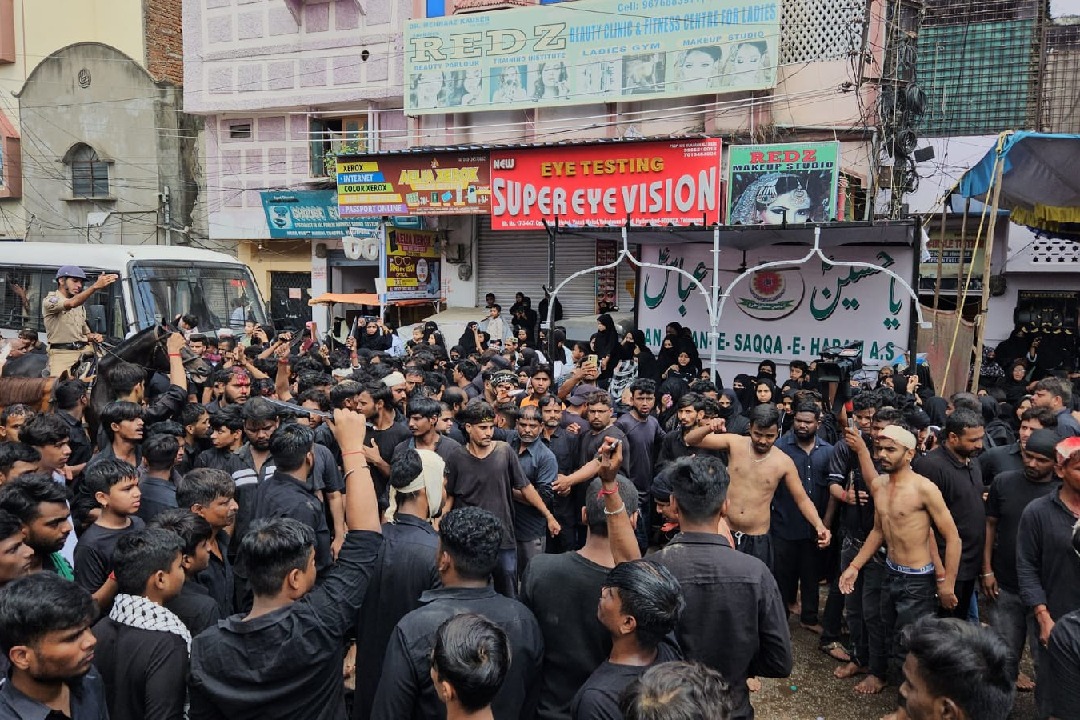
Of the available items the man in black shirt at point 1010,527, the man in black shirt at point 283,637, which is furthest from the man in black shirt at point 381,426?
the man in black shirt at point 1010,527

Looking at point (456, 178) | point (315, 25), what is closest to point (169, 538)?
point (456, 178)

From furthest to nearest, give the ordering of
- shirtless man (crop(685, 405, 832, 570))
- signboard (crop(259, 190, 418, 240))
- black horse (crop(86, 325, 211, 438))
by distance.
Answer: signboard (crop(259, 190, 418, 240)) → black horse (crop(86, 325, 211, 438)) → shirtless man (crop(685, 405, 832, 570))

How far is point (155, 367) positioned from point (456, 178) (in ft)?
29.9

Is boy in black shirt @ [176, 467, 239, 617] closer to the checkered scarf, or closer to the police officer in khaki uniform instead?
the checkered scarf

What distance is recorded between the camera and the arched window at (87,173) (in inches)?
850

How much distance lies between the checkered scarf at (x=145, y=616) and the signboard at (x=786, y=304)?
10.9 m

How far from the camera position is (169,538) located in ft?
9.86

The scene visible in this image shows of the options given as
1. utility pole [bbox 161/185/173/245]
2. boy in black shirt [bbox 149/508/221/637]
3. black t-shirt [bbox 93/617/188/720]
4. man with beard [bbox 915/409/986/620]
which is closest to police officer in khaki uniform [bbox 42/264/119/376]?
boy in black shirt [bbox 149/508/221/637]

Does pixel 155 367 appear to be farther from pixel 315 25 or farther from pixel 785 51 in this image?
pixel 315 25

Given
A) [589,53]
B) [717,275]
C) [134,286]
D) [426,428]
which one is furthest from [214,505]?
[589,53]

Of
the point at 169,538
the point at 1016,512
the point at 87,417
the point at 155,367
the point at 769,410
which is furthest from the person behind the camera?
the point at 155,367

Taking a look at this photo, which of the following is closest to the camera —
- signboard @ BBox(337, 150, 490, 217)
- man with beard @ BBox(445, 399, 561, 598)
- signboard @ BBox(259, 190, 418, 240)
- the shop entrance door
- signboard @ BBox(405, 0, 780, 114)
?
man with beard @ BBox(445, 399, 561, 598)

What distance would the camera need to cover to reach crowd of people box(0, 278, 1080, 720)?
247cm

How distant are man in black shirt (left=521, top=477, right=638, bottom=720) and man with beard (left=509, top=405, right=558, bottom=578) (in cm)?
234
